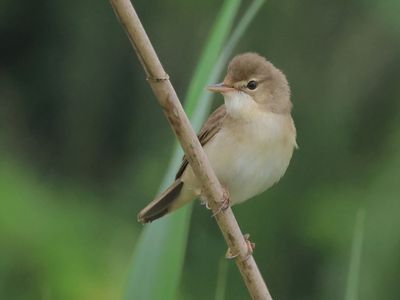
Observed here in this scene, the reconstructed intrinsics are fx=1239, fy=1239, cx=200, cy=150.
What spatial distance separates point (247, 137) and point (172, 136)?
7.08 feet

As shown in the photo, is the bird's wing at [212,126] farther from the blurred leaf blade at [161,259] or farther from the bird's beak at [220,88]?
the blurred leaf blade at [161,259]

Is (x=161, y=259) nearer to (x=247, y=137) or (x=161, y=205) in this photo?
(x=161, y=205)

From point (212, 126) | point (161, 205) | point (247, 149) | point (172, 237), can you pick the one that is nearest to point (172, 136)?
point (212, 126)

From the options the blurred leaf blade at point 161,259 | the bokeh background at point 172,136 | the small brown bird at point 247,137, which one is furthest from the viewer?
the bokeh background at point 172,136

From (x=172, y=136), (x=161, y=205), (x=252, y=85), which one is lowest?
(x=172, y=136)

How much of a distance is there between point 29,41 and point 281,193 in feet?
3.90

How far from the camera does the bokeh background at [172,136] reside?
4.22m

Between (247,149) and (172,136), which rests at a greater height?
(247,149)

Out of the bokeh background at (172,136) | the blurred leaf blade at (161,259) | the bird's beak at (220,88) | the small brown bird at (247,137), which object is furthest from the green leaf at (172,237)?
the bokeh background at (172,136)

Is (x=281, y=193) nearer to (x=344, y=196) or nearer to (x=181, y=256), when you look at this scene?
(x=344, y=196)

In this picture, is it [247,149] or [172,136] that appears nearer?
[247,149]

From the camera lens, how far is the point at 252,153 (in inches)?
95.5

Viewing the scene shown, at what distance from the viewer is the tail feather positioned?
87.6 inches

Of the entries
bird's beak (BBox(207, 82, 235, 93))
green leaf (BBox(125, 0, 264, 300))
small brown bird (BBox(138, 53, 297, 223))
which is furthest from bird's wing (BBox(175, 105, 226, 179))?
green leaf (BBox(125, 0, 264, 300))
